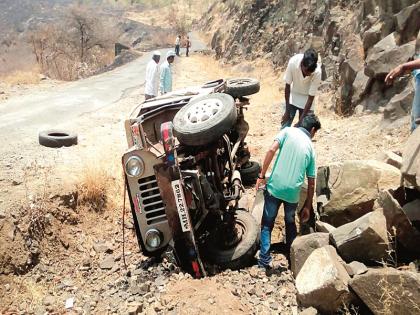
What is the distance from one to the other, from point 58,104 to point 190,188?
411 inches

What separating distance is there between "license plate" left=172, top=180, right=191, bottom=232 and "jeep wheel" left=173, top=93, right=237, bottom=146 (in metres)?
0.42

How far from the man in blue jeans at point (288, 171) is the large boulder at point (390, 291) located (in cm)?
130

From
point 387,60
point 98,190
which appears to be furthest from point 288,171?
point 387,60

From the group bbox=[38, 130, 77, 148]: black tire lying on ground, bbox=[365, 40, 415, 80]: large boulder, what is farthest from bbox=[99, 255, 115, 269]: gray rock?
bbox=[365, 40, 415, 80]: large boulder

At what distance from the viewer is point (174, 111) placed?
5410 millimetres

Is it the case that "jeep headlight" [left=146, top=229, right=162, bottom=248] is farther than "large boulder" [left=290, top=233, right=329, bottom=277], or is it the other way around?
"jeep headlight" [left=146, top=229, right=162, bottom=248]

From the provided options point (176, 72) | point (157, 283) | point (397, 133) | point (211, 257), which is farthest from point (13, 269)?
point (176, 72)

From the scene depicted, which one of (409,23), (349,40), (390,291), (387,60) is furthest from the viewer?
(349,40)

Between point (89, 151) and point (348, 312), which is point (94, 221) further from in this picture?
point (348, 312)

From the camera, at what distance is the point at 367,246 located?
3.63 metres

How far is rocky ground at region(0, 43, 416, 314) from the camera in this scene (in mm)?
4070

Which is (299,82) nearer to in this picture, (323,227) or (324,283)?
(323,227)

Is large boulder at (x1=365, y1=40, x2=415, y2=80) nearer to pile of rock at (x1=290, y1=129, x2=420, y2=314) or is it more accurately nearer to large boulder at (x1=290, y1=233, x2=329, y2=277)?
pile of rock at (x1=290, y1=129, x2=420, y2=314)

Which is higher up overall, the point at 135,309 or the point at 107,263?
the point at 135,309
